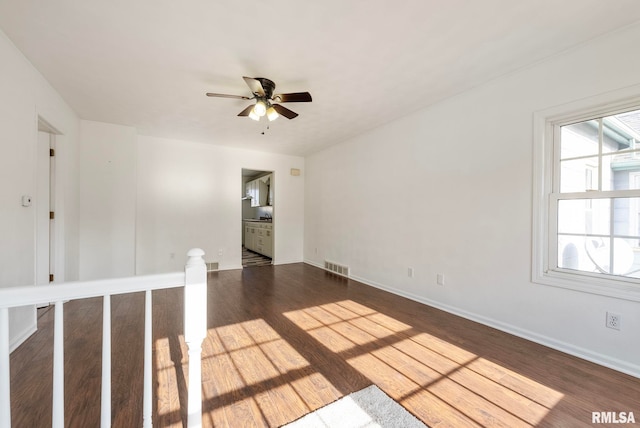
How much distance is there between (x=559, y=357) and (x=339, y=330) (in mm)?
1838

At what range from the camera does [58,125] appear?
3127 mm

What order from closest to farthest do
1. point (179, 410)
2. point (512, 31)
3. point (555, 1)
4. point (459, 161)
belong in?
point (179, 410) → point (555, 1) → point (512, 31) → point (459, 161)

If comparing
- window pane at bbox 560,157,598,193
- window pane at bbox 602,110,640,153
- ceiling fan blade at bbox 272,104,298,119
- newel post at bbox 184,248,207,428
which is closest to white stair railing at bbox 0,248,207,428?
newel post at bbox 184,248,207,428

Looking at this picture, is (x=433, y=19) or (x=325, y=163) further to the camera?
(x=325, y=163)

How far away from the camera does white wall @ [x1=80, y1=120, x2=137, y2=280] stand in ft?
12.9

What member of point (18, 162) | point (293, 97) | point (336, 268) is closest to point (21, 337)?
point (18, 162)

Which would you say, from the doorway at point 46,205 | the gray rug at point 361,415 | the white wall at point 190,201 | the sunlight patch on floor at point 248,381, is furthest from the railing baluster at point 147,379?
the white wall at point 190,201

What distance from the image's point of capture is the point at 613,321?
2023mm

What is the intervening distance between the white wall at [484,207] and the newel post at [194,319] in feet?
9.23

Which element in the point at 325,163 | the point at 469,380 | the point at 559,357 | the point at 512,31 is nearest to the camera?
the point at 469,380

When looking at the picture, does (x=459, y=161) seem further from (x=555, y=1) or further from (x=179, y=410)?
(x=179, y=410)

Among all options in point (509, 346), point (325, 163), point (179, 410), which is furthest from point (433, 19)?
point (325, 163)

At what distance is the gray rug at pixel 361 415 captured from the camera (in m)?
1.46

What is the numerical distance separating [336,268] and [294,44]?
385 cm
